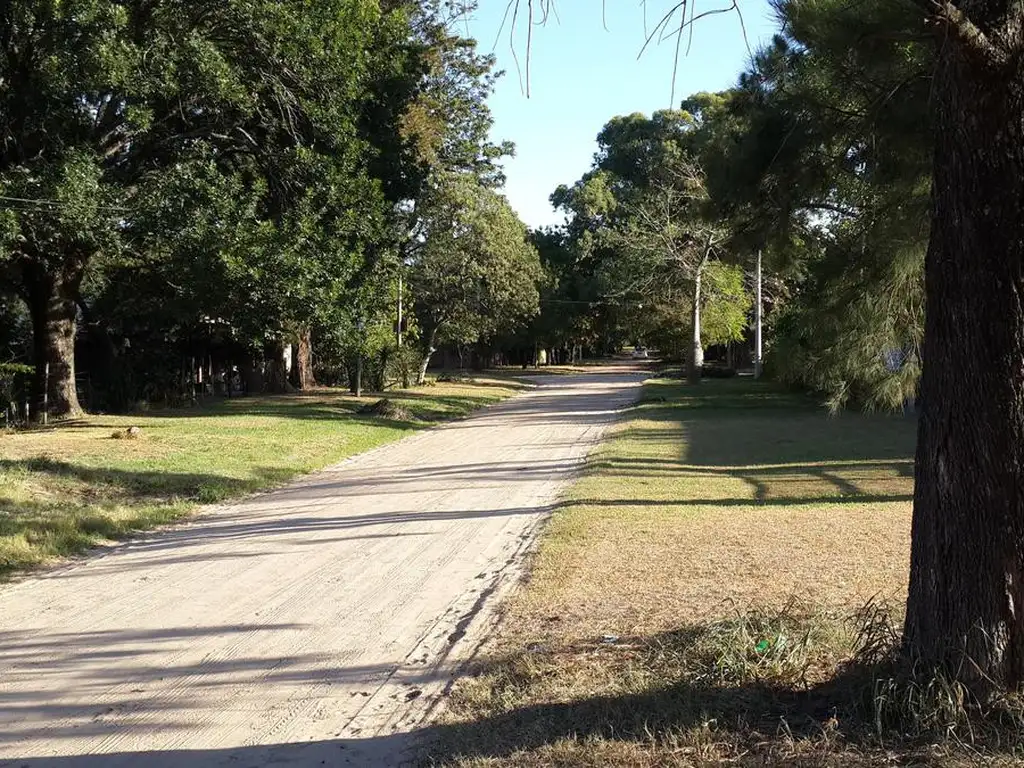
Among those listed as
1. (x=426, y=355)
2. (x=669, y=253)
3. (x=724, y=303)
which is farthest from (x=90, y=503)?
(x=724, y=303)

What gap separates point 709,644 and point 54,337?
1870 centimetres

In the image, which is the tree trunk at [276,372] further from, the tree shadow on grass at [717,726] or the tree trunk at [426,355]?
the tree shadow on grass at [717,726]

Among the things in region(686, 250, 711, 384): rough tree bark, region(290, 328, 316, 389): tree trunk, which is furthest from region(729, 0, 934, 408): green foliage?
region(686, 250, 711, 384): rough tree bark

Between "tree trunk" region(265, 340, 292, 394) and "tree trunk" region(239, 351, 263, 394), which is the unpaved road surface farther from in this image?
"tree trunk" region(239, 351, 263, 394)

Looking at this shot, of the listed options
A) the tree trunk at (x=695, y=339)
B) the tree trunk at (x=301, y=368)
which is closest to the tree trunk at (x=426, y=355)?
the tree trunk at (x=301, y=368)

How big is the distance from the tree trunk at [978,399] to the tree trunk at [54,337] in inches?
756

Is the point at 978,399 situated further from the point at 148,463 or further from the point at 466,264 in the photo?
the point at 466,264

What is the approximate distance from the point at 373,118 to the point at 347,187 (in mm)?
4238

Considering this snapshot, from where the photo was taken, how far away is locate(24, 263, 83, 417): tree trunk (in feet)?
65.1

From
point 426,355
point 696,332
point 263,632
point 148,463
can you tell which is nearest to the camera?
point 263,632

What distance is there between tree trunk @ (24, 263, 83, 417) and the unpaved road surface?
10.6m

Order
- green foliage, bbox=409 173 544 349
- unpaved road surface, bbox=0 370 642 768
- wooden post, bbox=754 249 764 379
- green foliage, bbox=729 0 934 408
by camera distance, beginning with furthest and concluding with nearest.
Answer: wooden post, bbox=754 249 764 379, green foliage, bbox=409 173 544 349, green foliage, bbox=729 0 934 408, unpaved road surface, bbox=0 370 642 768

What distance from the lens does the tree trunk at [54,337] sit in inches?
781

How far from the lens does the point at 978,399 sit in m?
3.96
